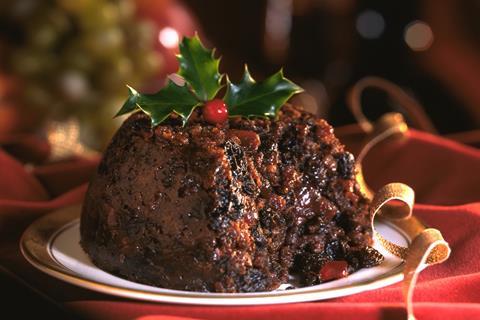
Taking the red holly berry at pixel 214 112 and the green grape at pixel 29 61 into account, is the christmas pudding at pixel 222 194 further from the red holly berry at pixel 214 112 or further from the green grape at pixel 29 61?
the green grape at pixel 29 61

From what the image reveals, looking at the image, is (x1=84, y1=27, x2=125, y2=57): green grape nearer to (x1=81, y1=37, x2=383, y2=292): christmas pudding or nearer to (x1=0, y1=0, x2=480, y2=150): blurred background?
(x1=0, y1=0, x2=480, y2=150): blurred background

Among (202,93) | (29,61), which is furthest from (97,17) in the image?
(202,93)

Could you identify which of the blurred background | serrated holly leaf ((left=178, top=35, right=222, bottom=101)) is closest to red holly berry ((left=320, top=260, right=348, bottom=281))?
serrated holly leaf ((left=178, top=35, right=222, bottom=101))

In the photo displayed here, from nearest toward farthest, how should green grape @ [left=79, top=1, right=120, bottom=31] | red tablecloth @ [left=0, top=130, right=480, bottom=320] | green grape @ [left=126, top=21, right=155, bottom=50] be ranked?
red tablecloth @ [left=0, top=130, right=480, bottom=320]
green grape @ [left=79, top=1, right=120, bottom=31]
green grape @ [left=126, top=21, right=155, bottom=50]

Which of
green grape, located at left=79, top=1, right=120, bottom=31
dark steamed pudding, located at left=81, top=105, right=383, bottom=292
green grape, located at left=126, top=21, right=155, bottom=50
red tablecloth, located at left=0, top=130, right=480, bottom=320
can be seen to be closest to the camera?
red tablecloth, located at left=0, top=130, right=480, bottom=320

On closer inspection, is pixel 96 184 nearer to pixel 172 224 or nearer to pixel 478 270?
pixel 172 224

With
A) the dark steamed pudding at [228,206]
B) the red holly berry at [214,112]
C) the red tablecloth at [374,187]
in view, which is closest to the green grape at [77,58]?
the red tablecloth at [374,187]

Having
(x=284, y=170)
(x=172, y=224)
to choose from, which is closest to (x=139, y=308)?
(x=172, y=224)
